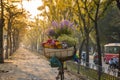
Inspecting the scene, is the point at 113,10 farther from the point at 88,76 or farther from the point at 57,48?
the point at 57,48

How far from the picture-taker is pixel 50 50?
9.55m

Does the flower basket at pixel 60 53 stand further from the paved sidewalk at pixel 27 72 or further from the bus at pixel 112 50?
the bus at pixel 112 50

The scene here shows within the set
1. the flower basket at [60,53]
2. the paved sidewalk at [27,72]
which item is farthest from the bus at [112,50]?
the flower basket at [60,53]

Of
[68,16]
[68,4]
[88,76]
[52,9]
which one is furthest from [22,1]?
[88,76]

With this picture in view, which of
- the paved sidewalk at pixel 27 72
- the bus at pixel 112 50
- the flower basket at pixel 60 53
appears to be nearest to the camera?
→ the flower basket at pixel 60 53

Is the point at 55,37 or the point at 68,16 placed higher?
the point at 68,16

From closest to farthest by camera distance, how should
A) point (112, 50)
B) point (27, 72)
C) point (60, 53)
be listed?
1. point (60, 53)
2. point (27, 72)
3. point (112, 50)

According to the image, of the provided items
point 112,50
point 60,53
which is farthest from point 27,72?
point 112,50

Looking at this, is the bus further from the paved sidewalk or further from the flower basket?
the flower basket

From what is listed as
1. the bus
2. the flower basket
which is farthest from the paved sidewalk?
the bus

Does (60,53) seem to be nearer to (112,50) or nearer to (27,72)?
(27,72)

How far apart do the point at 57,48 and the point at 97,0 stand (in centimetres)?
1408

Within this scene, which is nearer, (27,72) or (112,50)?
(27,72)

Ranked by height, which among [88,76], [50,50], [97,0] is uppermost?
[97,0]
